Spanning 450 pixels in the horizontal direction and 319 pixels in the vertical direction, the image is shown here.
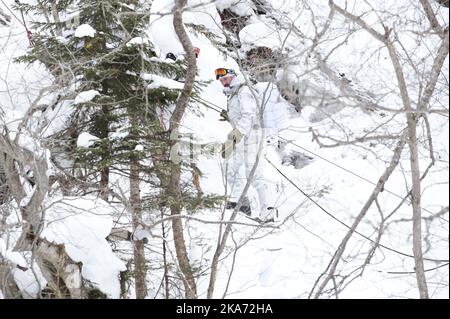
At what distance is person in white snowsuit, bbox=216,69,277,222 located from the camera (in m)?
7.73

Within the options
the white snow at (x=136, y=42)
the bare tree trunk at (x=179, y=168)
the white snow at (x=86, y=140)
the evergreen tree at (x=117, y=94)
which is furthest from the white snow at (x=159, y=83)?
the white snow at (x=86, y=140)

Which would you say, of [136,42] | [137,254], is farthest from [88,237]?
[136,42]

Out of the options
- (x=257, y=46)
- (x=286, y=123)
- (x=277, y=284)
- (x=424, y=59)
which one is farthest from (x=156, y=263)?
(x=424, y=59)

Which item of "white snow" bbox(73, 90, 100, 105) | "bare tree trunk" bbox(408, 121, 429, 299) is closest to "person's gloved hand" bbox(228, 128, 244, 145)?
"white snow" bbox(73, 90, 100, 105)

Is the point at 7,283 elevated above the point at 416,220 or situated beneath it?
situated beneath

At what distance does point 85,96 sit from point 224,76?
117 inches

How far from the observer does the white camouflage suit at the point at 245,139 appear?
779 centimetres

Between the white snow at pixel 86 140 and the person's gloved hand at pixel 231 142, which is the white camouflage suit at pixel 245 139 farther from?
the white snow at pixel 86 140

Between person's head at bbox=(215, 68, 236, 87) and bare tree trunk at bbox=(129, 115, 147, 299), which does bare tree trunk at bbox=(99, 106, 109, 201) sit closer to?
bare tree trunk at bbox=(129, 115, 147, 299)

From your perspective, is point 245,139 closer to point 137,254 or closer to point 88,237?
point 137,254

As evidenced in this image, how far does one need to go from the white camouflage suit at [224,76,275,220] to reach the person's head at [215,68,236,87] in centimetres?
9

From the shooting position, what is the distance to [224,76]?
8.58m

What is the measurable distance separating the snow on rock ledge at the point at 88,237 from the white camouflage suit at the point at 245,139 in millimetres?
2515

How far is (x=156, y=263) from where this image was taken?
7949 millimetres
